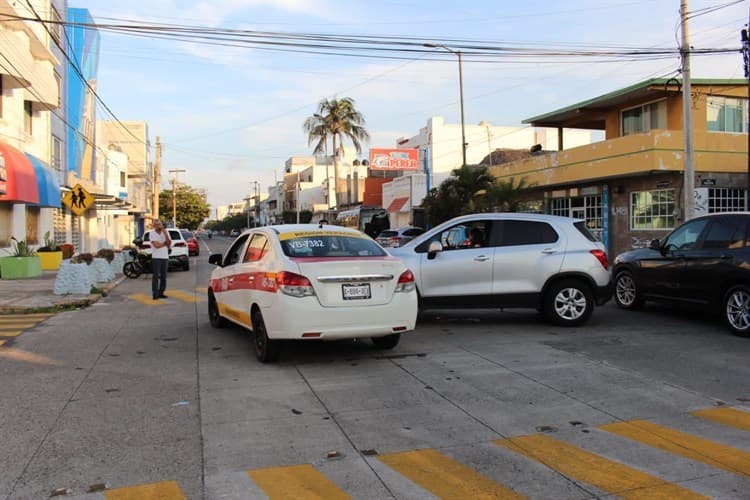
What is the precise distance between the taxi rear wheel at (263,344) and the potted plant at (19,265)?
14493mm

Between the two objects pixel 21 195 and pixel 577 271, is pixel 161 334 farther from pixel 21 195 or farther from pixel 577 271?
pixel 21 195

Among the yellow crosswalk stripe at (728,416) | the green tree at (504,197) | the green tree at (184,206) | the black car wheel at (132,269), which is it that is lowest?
the yellow crosswalk stripe at (728,416)

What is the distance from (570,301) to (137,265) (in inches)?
634

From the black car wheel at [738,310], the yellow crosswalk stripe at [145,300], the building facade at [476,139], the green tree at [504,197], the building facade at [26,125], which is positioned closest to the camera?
the black car wheel at [738,310]

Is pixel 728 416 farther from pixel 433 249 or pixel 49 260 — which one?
pixel 49 260

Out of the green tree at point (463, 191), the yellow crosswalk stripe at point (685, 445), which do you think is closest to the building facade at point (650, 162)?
the green tree at point (463, 191)

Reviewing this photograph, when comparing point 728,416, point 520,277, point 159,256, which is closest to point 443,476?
point 728,416

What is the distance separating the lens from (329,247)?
7633 mm

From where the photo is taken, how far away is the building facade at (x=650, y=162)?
68.1 ft

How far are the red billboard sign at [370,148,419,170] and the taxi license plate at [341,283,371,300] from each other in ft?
135

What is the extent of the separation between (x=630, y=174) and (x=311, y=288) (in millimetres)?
17869

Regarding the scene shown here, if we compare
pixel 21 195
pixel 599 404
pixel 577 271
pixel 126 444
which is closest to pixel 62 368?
pixel 126 444

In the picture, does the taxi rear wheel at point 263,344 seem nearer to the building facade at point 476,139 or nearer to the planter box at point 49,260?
the planter box at point 49,260

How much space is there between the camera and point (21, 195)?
63.9 feet
